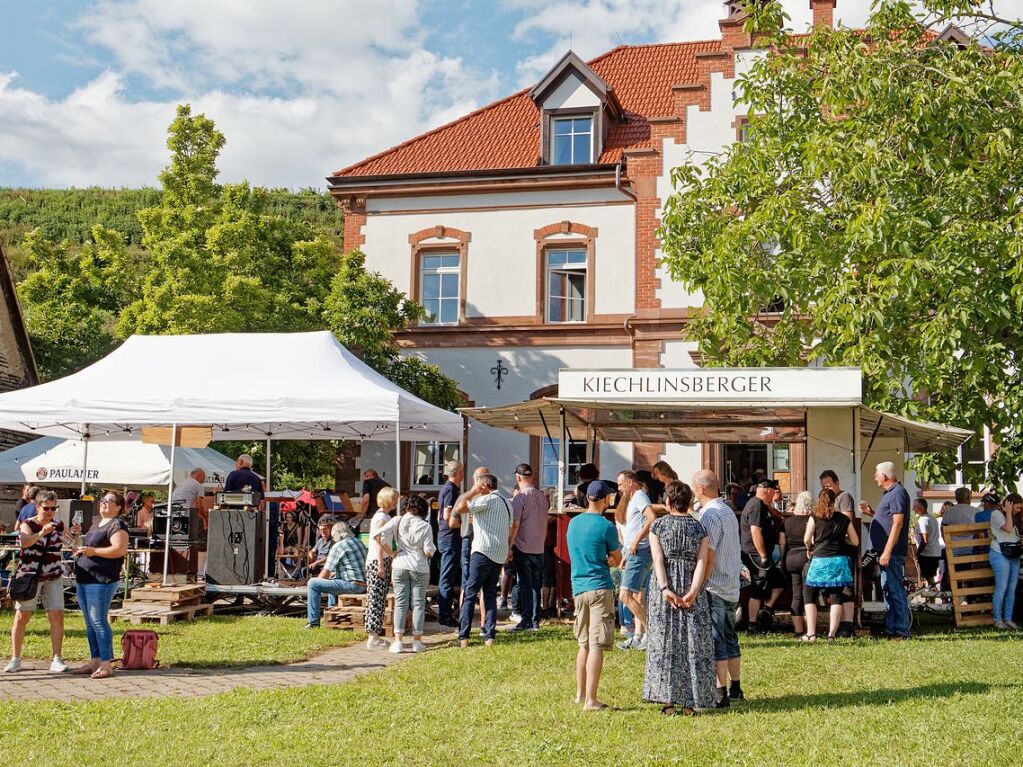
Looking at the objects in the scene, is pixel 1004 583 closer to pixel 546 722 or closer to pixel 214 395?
pixel 546 722

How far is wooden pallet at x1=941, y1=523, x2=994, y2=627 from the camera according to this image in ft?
49.2

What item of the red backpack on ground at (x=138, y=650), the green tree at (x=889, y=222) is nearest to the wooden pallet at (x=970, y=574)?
the green tree at (x=889, y=222)

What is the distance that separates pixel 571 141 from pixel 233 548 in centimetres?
1504

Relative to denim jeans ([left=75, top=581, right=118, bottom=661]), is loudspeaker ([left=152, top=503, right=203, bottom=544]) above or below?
above

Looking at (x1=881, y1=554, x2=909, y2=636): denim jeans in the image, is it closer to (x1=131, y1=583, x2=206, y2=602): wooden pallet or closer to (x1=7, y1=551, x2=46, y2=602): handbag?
(x1=131, y1=583, x2=206, y2=602): wooden pallet

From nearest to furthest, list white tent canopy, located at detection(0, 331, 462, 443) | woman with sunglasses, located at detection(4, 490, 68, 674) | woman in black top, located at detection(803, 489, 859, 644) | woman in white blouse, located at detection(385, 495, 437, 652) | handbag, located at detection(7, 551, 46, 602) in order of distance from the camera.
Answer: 1. handbag, located at detection(7, 551, 46, 602)
2. woman with sunglasses, located at detection(4, 490, 68, 674)
3. woman in white blouse, located at detection(385, 495, 437, 652)
4. woman in black top, located at detection(803, 489, 859, 644)
5. white tent canopy, located at detection(0, 331, 462, 443)

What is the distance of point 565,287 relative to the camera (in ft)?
87.8

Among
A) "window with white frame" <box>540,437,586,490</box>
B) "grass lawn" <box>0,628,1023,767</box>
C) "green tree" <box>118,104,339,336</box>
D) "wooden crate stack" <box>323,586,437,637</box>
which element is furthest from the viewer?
"window with white frame" <box>540,437,586,490</box>

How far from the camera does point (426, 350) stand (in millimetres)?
27062

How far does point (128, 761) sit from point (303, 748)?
1.04m

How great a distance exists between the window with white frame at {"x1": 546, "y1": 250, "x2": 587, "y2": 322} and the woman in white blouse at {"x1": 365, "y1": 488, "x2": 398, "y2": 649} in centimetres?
1447

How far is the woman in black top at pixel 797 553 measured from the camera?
12922 mm

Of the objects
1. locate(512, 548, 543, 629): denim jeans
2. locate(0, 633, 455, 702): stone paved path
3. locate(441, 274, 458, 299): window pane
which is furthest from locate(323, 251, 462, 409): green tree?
locate(0, 633, 455, 702): stone paved path

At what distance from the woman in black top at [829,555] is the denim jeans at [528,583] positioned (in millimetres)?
3007
